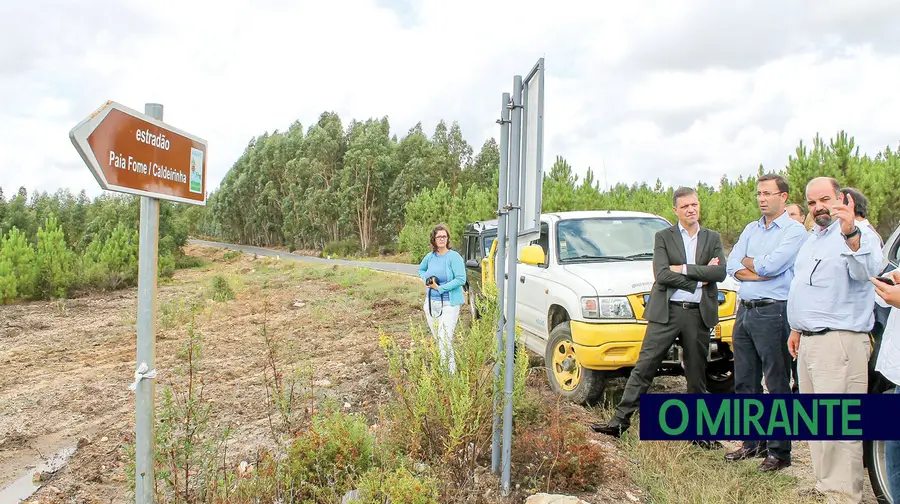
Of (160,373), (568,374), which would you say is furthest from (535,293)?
(160,373)

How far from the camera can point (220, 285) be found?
790 inches

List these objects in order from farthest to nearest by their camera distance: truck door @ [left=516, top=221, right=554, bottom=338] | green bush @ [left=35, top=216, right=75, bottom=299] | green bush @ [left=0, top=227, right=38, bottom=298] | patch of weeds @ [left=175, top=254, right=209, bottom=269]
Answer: patch of weeds @ [left=175, top=254, right=209, bottom=269], green bush @ [left=35, top=216, right=75, bottom=299], green bush @ [left=0, top=227, right=38, bottom=298], truck door @ [left=516, top=221, right=554, bottom=338]

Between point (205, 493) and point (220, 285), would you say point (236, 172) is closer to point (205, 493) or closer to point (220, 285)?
point (220, 285)

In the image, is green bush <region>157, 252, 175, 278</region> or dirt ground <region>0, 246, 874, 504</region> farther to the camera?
green bush <region>157, 252, 175, 278</region>

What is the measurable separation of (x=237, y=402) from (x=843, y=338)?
18.3 ft

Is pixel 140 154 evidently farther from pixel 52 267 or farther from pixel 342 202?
pixel 342 202

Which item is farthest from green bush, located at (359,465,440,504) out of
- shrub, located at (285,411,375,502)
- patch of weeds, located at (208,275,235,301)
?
patch of weeds, located at (208,275,235,301)

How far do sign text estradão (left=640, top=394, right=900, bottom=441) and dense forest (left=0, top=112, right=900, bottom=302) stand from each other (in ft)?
72.0

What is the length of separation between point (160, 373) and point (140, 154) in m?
5.93

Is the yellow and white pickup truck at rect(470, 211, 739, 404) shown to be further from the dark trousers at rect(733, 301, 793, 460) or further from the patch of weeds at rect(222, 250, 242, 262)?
the patch of weeds at rect(222, 250, 242, 262)

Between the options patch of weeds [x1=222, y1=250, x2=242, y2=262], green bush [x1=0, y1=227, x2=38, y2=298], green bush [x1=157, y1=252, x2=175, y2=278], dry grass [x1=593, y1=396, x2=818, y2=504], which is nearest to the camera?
dry grass [x1=593, y1=396, x2=818, y2=504]

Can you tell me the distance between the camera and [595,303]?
5062 millimetres

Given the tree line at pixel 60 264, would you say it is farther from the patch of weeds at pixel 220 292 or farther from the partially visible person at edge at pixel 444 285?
the partially visible person at edge at pixel 444 285

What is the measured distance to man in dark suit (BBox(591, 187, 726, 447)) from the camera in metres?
4.39
